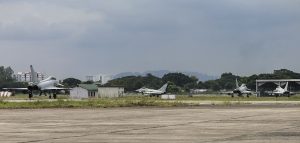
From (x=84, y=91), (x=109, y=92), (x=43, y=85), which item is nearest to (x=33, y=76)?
(x=43, y=85)

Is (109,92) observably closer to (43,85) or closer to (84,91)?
Result: (84,91)

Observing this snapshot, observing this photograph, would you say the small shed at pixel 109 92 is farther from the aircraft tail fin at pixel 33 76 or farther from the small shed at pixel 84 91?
the aircraft tail fin at pixel 33 76

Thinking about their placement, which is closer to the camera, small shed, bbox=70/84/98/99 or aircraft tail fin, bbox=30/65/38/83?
aircraft tail fin, bbox=30/65/38/83

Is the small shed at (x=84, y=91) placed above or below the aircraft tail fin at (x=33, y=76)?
below

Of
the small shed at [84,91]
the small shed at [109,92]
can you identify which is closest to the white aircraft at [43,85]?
the small shed at [84,91]

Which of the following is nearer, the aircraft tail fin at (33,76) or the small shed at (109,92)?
the aircraft tail fin at (33,76)

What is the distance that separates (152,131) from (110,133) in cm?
184

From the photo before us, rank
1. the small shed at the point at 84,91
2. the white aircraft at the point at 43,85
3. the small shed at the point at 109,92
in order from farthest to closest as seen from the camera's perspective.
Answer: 1. the small shed at the point at 109,92
2. the small shed at the point at 84,91
3. the white aircraft at the point at 43,85

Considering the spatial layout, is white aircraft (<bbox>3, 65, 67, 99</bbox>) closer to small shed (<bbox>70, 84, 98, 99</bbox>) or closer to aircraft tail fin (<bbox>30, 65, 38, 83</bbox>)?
aircraft tail fin (<bbox>30, 65, 38, 83</bbox>)

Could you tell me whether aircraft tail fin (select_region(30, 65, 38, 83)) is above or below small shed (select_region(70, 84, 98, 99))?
above

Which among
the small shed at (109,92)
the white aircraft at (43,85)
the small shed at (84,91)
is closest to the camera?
the white aircraft at (43,85)

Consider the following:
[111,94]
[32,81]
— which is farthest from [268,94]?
[32,81]

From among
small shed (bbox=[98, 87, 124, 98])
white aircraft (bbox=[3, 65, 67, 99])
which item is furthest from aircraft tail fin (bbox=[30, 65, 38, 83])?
small shed (bbox=[98, 87, 124, 98])

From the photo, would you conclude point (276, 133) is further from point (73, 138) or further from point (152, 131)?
point (73, 138)
